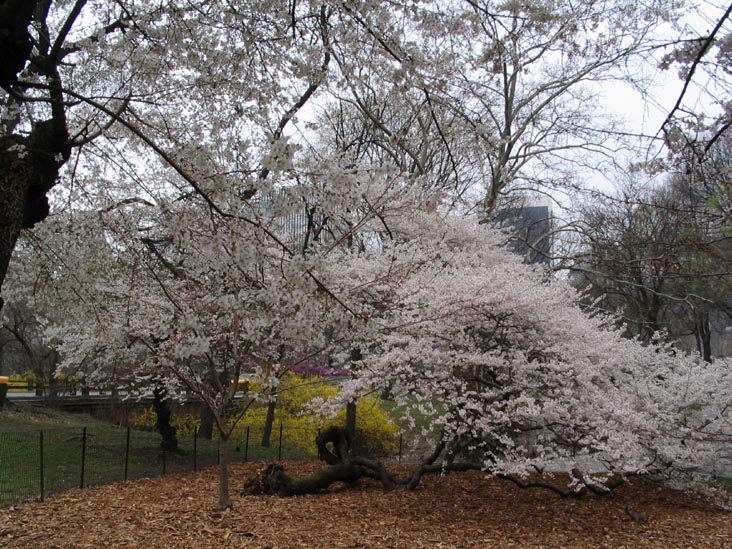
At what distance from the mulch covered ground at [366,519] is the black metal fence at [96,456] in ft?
2.39

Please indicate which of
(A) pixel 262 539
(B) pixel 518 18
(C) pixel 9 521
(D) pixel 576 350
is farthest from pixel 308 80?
(C) pixel 9 521

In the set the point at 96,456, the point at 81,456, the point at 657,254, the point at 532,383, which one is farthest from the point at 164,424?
the point at 657,254

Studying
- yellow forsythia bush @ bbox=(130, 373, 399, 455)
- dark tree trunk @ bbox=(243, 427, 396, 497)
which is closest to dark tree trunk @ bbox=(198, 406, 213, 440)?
yellow forsythia bush @ bbox=(130, 373, 399, 455)

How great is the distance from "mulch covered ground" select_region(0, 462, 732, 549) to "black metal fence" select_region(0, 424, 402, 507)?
0.73 metres

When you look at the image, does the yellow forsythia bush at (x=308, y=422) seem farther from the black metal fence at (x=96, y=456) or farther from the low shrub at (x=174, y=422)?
the low shrub at (x=174, y=422)

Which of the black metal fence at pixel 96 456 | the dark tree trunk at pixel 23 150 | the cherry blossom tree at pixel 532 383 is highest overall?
the dark tree trunk at pixel 23 150

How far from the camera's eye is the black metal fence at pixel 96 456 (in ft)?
28.7

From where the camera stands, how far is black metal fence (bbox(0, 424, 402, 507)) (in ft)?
28.7

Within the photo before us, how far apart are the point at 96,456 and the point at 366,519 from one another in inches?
257

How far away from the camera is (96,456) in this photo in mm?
10953

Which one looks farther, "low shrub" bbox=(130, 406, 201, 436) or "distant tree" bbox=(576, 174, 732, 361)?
"low shrub" bbox=(130, 406, 201, 436)

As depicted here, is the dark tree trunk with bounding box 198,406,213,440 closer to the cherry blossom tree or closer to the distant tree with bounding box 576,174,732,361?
the cherry blossom tree

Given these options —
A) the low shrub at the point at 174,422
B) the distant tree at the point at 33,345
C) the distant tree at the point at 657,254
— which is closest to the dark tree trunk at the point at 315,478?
the distant tree at the point at 657,254

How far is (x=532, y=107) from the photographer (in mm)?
15188
